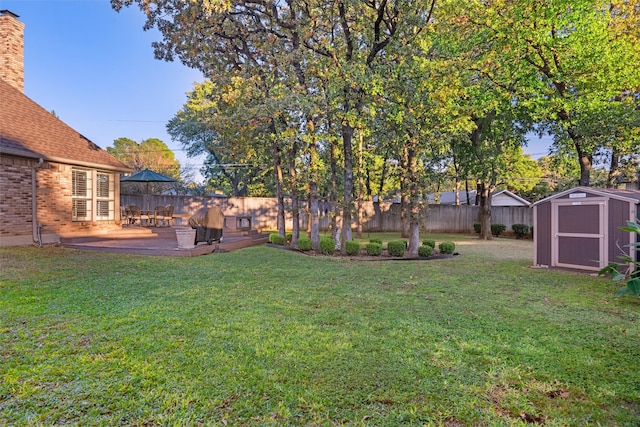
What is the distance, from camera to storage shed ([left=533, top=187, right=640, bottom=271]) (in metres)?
7.10

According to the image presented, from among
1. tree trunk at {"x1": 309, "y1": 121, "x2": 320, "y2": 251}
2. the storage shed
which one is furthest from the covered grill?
the storage shed

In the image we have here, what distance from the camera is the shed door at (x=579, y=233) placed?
746cm

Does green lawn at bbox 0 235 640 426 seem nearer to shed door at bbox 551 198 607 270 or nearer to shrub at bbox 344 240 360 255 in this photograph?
shed door at bbox 551 198 607 270

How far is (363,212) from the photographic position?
20.1 m

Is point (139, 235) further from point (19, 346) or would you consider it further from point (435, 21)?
point (435, 21)

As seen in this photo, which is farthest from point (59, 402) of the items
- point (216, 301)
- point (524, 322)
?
point (524, 322)

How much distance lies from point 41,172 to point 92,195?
176cm

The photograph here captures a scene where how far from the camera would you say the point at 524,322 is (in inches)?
162

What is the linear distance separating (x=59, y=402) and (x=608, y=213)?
934cm

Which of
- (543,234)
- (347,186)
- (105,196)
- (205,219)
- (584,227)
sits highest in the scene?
(347,186)

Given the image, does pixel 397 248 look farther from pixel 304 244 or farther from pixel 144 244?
pixel 144 244

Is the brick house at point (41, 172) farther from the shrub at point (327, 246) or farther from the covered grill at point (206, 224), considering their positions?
the shrub at point (327, 246)

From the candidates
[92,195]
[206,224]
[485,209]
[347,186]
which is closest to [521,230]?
[485,209]

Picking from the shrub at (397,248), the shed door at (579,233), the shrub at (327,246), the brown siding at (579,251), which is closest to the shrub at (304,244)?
the shrub at (327,246)
